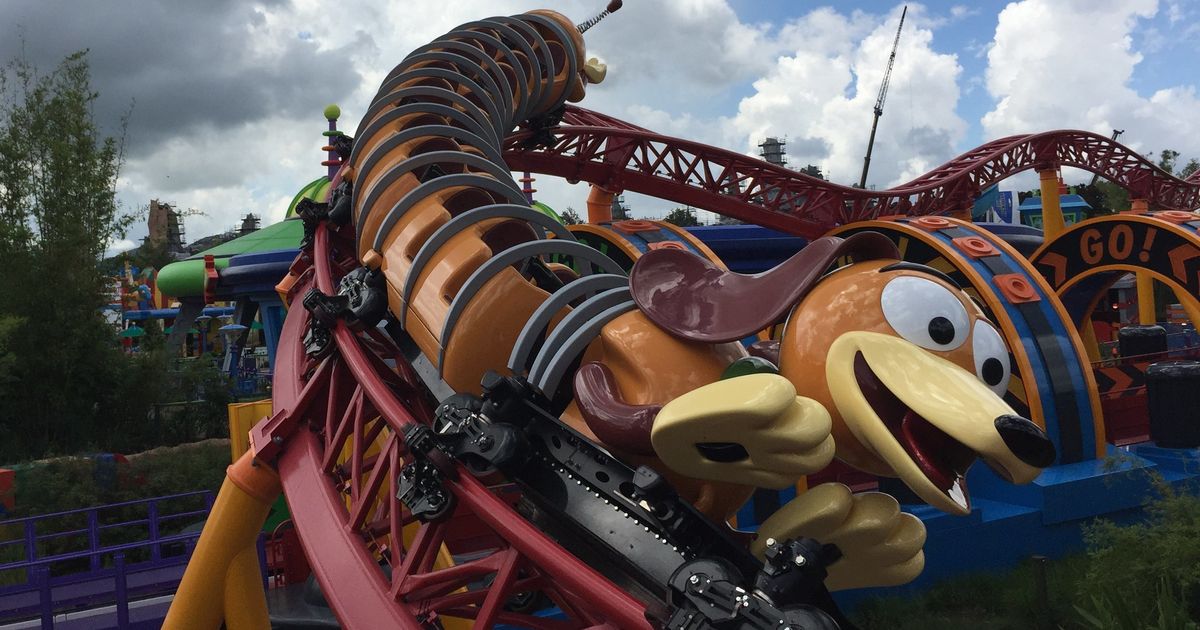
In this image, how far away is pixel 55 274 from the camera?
51.6 ft

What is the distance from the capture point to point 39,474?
12352 mm

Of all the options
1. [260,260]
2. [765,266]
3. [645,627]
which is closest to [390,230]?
[645,627]

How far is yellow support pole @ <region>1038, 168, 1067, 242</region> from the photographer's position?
56.5ft

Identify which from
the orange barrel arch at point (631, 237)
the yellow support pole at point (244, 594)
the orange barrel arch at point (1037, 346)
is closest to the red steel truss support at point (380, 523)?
the yellow support pole at point (244, 594)

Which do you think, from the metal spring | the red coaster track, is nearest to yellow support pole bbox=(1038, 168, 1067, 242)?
the red coaster track

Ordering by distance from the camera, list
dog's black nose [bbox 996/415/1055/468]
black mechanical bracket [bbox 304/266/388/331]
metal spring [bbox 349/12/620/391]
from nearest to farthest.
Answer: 1. dog's black nose [bbox 996/415/1055/468]
2. metal spring [bbox 349/12/620/391]
3. black mechanical bracket [bbox 304/266/388/331]

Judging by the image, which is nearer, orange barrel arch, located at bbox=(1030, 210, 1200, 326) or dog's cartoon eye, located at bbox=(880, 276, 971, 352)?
dog's cartoon eye, located at bbox=(880, 276, 971, 352)

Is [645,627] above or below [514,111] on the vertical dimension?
below

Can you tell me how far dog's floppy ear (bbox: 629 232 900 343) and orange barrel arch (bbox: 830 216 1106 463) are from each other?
6694mm

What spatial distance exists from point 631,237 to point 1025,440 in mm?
10232

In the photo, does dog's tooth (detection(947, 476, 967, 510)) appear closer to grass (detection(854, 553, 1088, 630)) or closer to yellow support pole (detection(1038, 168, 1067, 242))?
grass (detection(854, 553, 1088, 630))

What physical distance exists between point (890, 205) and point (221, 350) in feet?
108

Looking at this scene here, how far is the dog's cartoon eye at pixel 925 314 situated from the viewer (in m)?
2.68

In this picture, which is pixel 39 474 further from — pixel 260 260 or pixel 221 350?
pixel 221 350
